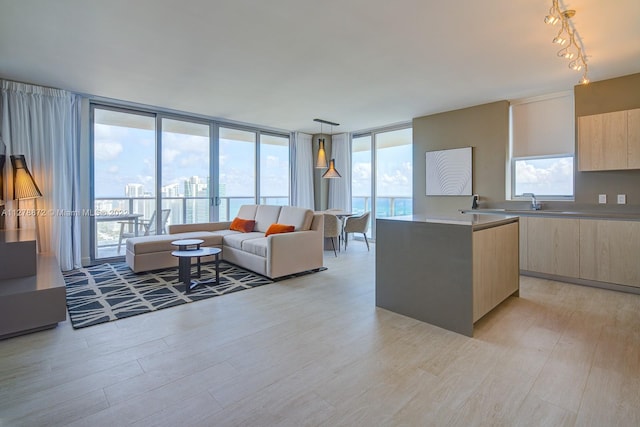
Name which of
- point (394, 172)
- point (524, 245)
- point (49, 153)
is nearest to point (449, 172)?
point (394, 172)

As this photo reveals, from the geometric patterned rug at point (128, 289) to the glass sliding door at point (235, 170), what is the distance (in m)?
2.05

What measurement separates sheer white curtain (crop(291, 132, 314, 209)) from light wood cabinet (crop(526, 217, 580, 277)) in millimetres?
4755

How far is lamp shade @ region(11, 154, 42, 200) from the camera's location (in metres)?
3.90

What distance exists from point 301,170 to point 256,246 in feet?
12.2

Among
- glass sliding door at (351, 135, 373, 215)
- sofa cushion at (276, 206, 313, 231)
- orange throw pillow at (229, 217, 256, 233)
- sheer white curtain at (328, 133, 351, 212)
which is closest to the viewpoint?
sofa cushion at (276, 206, 313, 231)

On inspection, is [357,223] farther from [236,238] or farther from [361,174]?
[236,238]

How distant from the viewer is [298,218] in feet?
15.5

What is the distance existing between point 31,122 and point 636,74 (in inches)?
305

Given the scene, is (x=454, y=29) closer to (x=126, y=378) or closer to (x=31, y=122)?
(x=126, y=378)

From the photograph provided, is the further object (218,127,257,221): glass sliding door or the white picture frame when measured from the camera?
(218,127,257,221): glass sliding door

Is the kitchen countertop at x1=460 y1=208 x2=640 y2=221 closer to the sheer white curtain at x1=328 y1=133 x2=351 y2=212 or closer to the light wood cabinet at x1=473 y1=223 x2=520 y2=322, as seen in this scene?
the light wood cabinet at x1=473 y1=223 x2=520 y2=322

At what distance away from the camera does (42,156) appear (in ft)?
14.4

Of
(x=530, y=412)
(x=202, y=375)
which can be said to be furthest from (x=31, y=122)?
(x=530, y=412)

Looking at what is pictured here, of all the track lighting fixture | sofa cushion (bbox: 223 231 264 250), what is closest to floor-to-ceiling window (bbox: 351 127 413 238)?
sofa cushion (bbox: 223 231 264 250)
